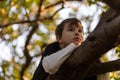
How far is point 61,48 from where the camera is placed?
3.35 m

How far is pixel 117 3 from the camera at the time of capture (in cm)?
238

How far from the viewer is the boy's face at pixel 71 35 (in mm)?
3230

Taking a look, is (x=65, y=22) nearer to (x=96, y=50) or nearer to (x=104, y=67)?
(x=104, y=67)

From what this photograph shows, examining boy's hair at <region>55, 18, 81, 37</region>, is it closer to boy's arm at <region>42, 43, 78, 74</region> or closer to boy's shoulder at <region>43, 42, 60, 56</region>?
boy's shoulder at <region>43, 42, 60, 56</region>

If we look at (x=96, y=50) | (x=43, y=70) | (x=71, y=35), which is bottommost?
(x=43, y=70)

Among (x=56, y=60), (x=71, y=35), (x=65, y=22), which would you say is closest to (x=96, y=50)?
(x=56, y=60)

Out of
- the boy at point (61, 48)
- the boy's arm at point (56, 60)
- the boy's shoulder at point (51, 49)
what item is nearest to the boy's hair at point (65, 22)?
the boy at point (61, 48)

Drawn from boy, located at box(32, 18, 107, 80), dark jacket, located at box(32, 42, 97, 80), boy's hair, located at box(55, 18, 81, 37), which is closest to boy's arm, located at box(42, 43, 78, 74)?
boy, located at box(32, 18, 107, 80)

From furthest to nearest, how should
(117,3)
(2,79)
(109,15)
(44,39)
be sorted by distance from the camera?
1. (44,39)
2. (2,79)
3. (109,15)
4. (117,3)

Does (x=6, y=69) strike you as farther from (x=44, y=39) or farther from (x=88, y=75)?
(x=88, y=75)

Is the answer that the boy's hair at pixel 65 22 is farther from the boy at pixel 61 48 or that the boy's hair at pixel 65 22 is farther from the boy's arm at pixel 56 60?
the boy's arm at pixel 56 60

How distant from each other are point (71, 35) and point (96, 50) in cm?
62

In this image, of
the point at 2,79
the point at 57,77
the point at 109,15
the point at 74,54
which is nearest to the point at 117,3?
the point at 109,15

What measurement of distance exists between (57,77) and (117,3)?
33.2 inches
